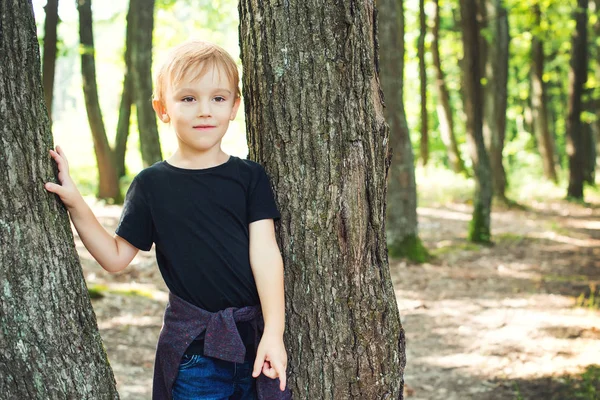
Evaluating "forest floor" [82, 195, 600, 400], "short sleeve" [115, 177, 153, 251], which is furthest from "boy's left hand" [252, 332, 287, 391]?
"forest floor" [82, 195, 600, 400]

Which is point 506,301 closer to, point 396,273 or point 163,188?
point 396,273

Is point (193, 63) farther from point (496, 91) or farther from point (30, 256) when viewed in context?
point (496, 91)

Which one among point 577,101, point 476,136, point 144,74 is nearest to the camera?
point 144,74

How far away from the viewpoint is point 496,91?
1507 cm

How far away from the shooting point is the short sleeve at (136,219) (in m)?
2.41

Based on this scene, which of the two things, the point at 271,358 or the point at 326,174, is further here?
the point at 326,174

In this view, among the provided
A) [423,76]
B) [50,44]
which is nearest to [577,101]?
[423,76]

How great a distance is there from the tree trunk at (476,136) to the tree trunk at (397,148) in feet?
6.17

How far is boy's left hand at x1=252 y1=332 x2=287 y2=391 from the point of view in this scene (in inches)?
91.9

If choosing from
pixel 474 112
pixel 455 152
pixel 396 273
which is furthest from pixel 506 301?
pixel 455 152

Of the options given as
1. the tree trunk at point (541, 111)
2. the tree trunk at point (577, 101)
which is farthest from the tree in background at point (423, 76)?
the tree trunk at point (577, 101)

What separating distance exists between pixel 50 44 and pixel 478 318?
20.0ft

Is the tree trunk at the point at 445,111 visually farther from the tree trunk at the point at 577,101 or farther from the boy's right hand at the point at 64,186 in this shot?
the boy's right hand at the point at 64,186

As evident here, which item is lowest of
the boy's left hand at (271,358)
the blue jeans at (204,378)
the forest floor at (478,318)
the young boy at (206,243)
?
the forest floor at (478,318)
